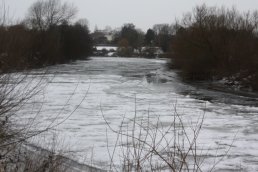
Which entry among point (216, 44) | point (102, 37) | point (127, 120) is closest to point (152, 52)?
point (102, 37)

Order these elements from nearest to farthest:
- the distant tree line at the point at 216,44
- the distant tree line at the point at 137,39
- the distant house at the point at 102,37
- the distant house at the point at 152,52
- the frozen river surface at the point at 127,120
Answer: the frozen river surface at the point at 127,120, the distant tree line at the point at 216,44, the distant house at the point at 152,52, the distant tree line at the point at 137,39, the distant house at the point at 102,37

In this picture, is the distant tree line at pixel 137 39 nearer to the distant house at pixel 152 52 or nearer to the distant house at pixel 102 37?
the distant house at pixel 152 52

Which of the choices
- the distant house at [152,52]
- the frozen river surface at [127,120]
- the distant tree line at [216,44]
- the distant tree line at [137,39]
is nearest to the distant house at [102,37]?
the distant tree line at [137,39]

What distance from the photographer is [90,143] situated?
41.7 ft

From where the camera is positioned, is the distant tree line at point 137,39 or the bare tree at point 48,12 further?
the distant tree line at point 137,39

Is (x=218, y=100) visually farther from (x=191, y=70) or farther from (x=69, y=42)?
(x=69, y=42)

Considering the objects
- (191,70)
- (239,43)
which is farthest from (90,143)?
(191,70)

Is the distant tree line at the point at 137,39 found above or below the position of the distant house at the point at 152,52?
above

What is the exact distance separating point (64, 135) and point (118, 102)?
9587mm

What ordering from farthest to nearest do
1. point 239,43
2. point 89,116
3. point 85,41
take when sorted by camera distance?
point 85,41, point 239,43, point 89,116

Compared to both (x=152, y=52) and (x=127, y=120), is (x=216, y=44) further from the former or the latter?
(x=152, y=52)

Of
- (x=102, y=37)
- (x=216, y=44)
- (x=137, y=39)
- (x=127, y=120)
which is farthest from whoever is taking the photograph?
(x=102, y=37)

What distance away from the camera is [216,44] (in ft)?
146

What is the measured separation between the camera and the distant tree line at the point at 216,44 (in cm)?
3950
